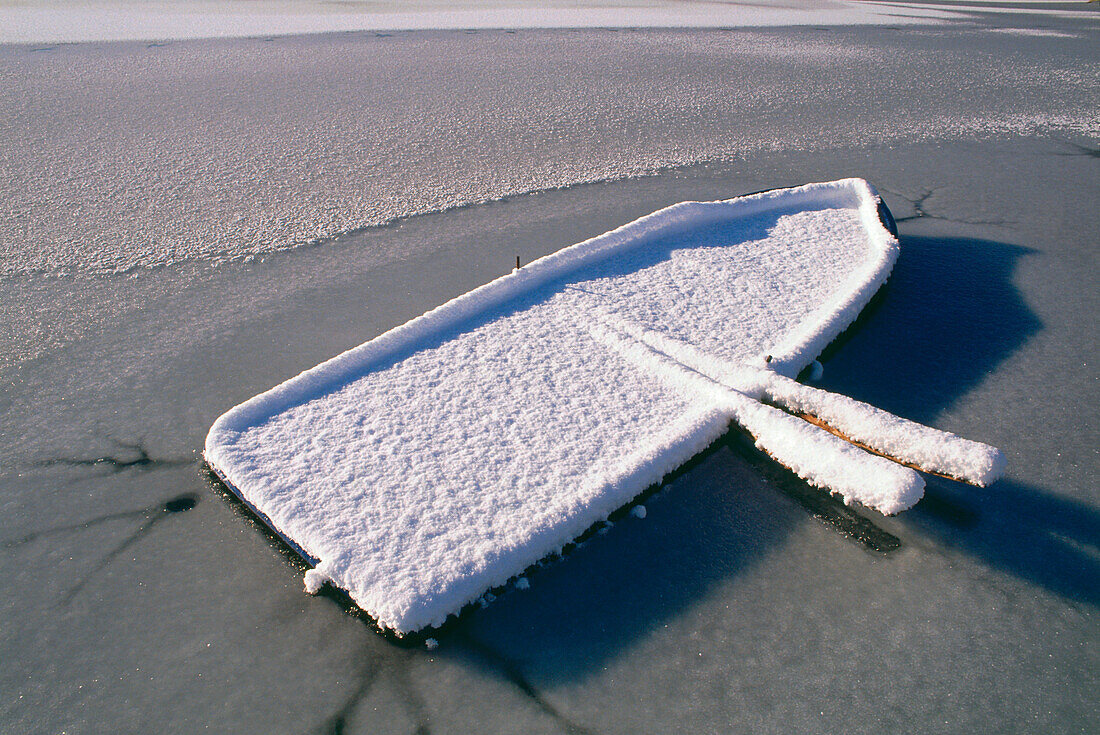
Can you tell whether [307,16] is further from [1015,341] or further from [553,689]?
[553,689]

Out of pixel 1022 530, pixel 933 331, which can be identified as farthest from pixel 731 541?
pixel 933 331

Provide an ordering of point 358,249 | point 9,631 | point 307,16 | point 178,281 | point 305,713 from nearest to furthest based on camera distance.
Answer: point 305,713 → point 9,631 → point 178,281 → point 358,249 → point 307,16

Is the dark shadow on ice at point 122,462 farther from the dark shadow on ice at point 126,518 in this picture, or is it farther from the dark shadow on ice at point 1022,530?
the dark shadow on ice at point 1022,530

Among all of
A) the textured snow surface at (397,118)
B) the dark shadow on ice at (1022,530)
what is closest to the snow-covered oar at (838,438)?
the dark shadow on ice at (1022,530)

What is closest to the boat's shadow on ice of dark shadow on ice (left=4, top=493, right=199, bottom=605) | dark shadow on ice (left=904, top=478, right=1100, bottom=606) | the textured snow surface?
dark shadow on ice (left=904, top=478, right=1100, bottom=606)

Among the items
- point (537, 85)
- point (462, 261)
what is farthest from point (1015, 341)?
point (537, 85)

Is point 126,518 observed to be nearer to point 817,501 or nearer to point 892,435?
point 817,501
